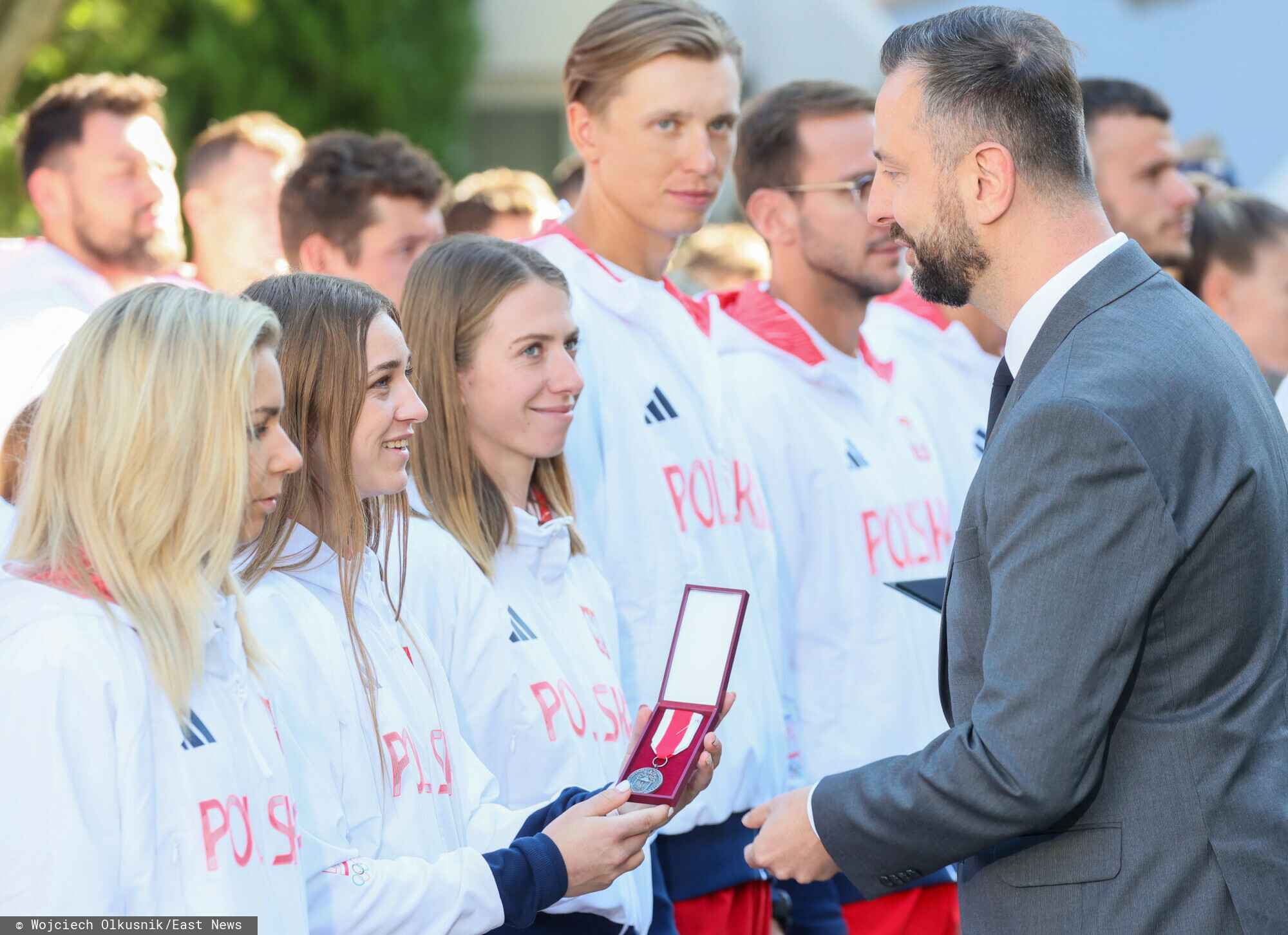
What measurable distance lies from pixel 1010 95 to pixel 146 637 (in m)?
1.75

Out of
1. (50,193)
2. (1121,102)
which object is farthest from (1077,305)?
(50,193)

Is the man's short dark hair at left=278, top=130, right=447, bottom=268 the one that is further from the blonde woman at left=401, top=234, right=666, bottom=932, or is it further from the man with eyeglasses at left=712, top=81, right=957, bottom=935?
the blonde woman at left=401, top=234, right=666, bottom=932

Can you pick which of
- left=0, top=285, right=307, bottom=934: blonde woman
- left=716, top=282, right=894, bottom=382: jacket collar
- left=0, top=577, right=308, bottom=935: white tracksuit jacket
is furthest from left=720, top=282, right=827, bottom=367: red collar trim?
left=0, top=577, right=308, bottom=935: white tracksuit jacket

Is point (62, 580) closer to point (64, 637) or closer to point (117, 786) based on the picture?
point (64, 637)

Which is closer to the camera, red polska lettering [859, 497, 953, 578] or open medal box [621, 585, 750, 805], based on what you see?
open medal box [621, 585, 750, 805]

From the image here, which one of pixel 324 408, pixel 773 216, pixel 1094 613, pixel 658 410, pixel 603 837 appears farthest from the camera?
pixel 773 216

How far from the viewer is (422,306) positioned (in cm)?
385

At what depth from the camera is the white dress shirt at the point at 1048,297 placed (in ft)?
9.25

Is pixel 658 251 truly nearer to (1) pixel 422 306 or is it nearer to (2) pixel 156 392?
(1) pixel 422 306

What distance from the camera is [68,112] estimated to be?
592 cm

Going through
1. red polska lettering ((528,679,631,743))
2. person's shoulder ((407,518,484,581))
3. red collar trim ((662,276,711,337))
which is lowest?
red polska lettering ((528,679,631,743))

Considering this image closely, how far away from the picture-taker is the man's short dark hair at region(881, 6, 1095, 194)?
9.32 feet

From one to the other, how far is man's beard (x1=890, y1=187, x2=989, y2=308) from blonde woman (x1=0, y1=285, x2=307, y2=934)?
123cm

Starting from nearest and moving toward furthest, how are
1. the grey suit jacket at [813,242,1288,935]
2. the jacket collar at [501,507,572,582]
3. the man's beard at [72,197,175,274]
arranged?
the grey suit jacket at [813,242,1288,935] < the jacket collar at [501,507,572,582] < the man's beard at [72,197,175,274]
